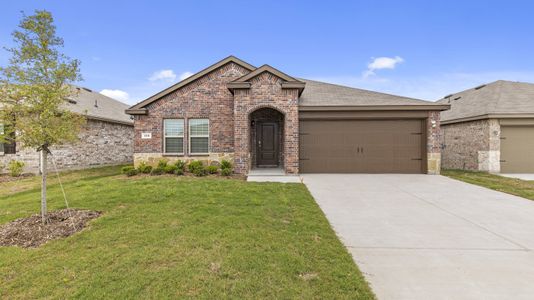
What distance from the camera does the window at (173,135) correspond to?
443 inches

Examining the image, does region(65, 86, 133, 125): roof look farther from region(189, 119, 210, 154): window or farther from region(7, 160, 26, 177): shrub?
region(189, 119, 210, 154): window

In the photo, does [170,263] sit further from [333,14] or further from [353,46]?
[353,46]

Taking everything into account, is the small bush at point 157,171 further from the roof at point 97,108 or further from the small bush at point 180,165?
the roof at point 97,108

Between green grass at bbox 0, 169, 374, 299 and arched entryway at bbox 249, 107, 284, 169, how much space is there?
6.79 m

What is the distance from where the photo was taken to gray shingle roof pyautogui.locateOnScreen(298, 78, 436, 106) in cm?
1062

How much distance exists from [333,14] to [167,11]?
957 centimetres

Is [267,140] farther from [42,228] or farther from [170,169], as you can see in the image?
[42,228]

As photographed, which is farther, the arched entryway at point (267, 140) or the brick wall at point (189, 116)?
the arched entryway at point (267, 140)

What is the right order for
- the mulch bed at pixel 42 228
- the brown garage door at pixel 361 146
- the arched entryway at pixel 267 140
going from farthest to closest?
the arched entryway at pixel 267 140 < the brown garage door at pixel 361 146 < the mulch bed at pixel 42 228

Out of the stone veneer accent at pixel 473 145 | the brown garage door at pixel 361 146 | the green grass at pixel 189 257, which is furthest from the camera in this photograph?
the stone veneer accent at pixel 473 145

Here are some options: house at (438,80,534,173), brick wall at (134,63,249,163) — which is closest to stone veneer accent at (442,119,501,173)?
house at (438,80,534,173)

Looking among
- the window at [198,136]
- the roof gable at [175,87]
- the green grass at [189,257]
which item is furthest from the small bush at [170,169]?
the green grass at [189,257]

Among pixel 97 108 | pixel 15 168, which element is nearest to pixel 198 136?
pixel 15 168

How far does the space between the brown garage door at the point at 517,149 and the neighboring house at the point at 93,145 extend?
20.0 meters
